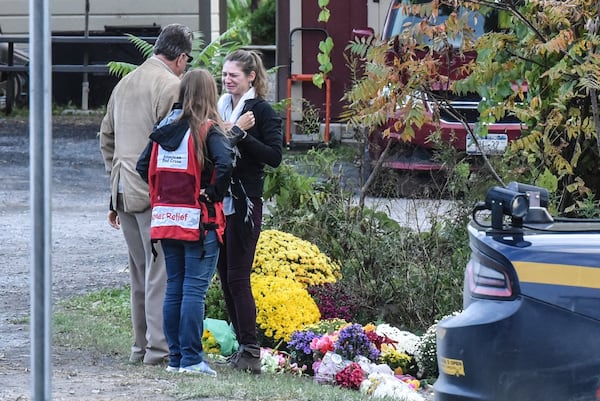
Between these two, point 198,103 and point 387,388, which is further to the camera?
point 387,388

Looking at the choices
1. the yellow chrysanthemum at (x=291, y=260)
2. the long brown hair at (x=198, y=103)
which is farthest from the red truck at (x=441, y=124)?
the long brown hair at (x=198, y=103)

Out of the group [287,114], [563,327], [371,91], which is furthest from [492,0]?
[287,114]

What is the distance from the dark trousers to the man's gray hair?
981 mm

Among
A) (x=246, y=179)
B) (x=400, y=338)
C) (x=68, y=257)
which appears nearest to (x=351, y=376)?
(x=400, y=338)

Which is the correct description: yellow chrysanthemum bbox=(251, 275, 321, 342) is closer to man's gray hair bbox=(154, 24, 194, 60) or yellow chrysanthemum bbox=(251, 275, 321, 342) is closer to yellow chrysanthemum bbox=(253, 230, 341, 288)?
yellow chrysanthemum bbox=(253, 230, 341, 288)

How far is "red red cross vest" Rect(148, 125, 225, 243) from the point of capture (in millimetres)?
6348

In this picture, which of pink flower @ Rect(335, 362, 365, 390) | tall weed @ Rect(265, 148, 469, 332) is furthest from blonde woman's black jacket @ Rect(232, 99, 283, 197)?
tall weed @ Rect(265, 148, 469, 332)

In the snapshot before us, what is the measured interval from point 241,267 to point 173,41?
54.3 inches

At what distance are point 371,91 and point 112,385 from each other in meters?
3.09

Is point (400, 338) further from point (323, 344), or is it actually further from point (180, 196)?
point (180, 196)

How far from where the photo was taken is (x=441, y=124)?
1260 centimetres

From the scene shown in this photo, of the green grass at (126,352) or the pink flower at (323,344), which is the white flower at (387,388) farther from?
the pink flower at (323,344)

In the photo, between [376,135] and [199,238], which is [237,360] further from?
[376,135]

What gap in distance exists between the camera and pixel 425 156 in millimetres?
12320
